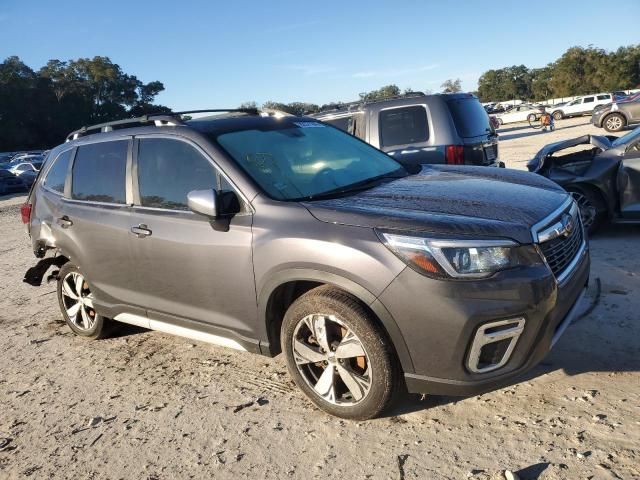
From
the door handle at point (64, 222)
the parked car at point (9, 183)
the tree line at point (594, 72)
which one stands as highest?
the tree line at point (594, 72)

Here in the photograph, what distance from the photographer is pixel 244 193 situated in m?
3.38

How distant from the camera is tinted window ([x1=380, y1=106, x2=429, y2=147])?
722cm

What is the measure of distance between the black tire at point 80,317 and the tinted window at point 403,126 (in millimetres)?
4320

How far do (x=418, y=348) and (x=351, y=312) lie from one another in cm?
40

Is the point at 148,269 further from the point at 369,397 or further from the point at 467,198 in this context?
the point at 467,198

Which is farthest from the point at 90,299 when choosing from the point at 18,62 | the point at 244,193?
the point at 18,62

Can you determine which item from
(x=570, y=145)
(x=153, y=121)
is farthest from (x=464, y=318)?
(x=570, y=145)

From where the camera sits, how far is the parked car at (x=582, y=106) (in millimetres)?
39991

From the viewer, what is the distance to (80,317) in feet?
16.5

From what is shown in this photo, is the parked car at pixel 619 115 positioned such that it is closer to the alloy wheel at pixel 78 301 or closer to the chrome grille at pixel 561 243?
the chrome grille at pixel 561 243

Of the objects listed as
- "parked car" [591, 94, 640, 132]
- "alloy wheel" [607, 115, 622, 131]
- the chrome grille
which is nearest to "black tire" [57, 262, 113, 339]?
the chrome grille

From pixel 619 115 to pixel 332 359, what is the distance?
23128mm

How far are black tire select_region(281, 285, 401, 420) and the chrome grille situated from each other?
0.97m

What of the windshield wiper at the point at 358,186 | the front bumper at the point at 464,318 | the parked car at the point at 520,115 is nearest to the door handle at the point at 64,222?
the windshield wiper at the point at 358,186
